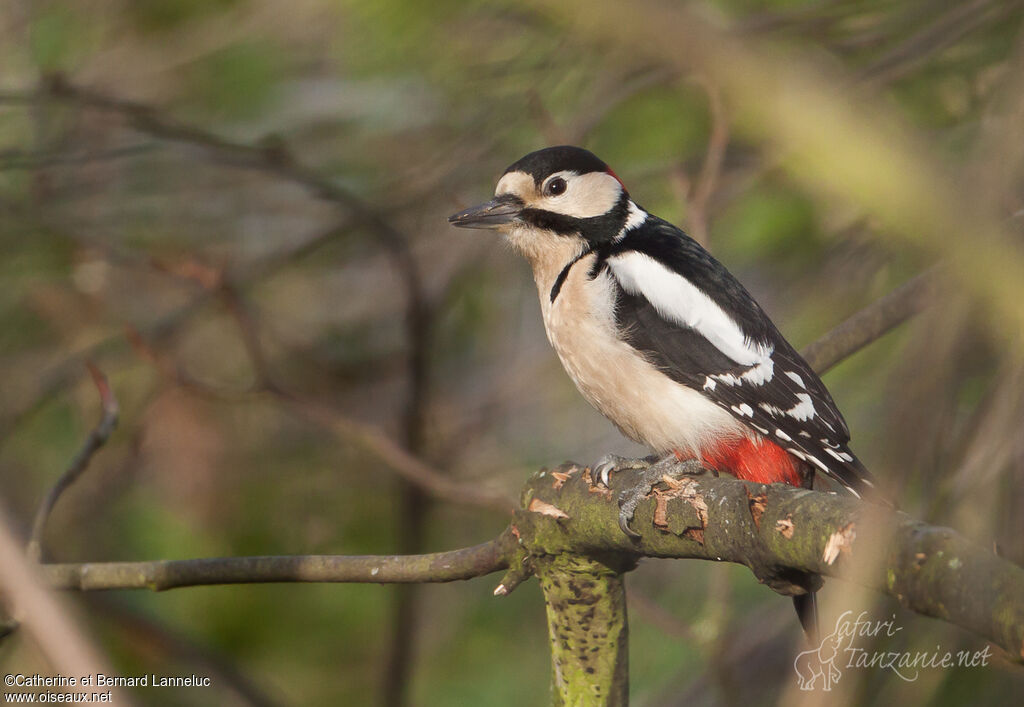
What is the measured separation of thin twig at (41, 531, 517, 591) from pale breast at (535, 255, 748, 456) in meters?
0.71

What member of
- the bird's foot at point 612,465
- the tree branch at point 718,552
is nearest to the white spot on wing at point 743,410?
the bird's foot at point 612,465

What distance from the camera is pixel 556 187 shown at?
304 centimetres

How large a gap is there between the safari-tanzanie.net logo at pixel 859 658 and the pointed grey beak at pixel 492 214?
1.42 m

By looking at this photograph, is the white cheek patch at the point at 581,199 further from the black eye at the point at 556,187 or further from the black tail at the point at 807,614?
the black tail at the point at 807,614

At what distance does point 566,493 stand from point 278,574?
569 mm

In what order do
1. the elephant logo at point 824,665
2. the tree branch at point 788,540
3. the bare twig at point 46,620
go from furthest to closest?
the elephant logo at point 824,665 → the tree branch at point 788,540 → the bare twig at point 46,620

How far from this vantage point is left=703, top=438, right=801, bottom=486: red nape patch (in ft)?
9.10

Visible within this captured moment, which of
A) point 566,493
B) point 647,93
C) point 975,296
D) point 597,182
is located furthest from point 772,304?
point 975,296

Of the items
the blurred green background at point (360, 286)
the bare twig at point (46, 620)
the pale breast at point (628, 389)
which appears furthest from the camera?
the blurred green background at point (360, 286)

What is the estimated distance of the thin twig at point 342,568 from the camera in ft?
6.98

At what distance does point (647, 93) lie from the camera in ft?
12.9

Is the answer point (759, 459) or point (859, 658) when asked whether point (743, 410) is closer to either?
point (759, 459)

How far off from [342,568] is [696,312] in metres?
1.10

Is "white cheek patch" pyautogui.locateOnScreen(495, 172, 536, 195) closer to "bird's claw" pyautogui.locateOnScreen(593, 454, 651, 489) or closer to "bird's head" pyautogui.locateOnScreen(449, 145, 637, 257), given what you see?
"bird's head" pyautogui.locateOnScreen(449, 145, 637, 257)
